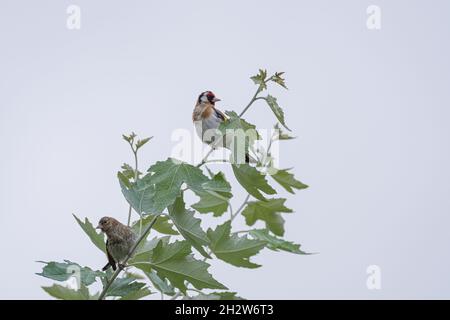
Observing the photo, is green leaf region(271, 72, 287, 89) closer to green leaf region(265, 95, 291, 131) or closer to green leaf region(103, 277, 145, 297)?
green leaf region(265, 95, 291, 131)

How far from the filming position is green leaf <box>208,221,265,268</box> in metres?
2.55

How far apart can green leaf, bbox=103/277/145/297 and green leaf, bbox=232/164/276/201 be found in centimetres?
56

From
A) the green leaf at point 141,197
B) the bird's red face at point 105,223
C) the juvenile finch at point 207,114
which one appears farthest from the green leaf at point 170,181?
the juvenile finch at point 207,114

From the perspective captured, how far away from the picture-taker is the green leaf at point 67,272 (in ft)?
7.86

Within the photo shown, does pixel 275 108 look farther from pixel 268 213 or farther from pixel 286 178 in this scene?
pixel 268 213

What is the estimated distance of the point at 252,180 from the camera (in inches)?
105

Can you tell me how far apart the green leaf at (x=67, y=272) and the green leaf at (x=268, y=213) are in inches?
29.1

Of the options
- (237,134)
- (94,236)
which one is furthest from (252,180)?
(94,236)

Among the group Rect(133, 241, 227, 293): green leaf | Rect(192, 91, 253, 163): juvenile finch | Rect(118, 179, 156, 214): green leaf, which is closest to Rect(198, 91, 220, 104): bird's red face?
Rect(192, 91, 253, 163): juvenile finch

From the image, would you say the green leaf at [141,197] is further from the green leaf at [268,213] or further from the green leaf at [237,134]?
the green leaf at [268,213]

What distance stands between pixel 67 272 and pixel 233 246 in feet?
2.02

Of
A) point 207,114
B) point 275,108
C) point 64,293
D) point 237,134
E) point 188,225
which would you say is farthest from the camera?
point 207,114
